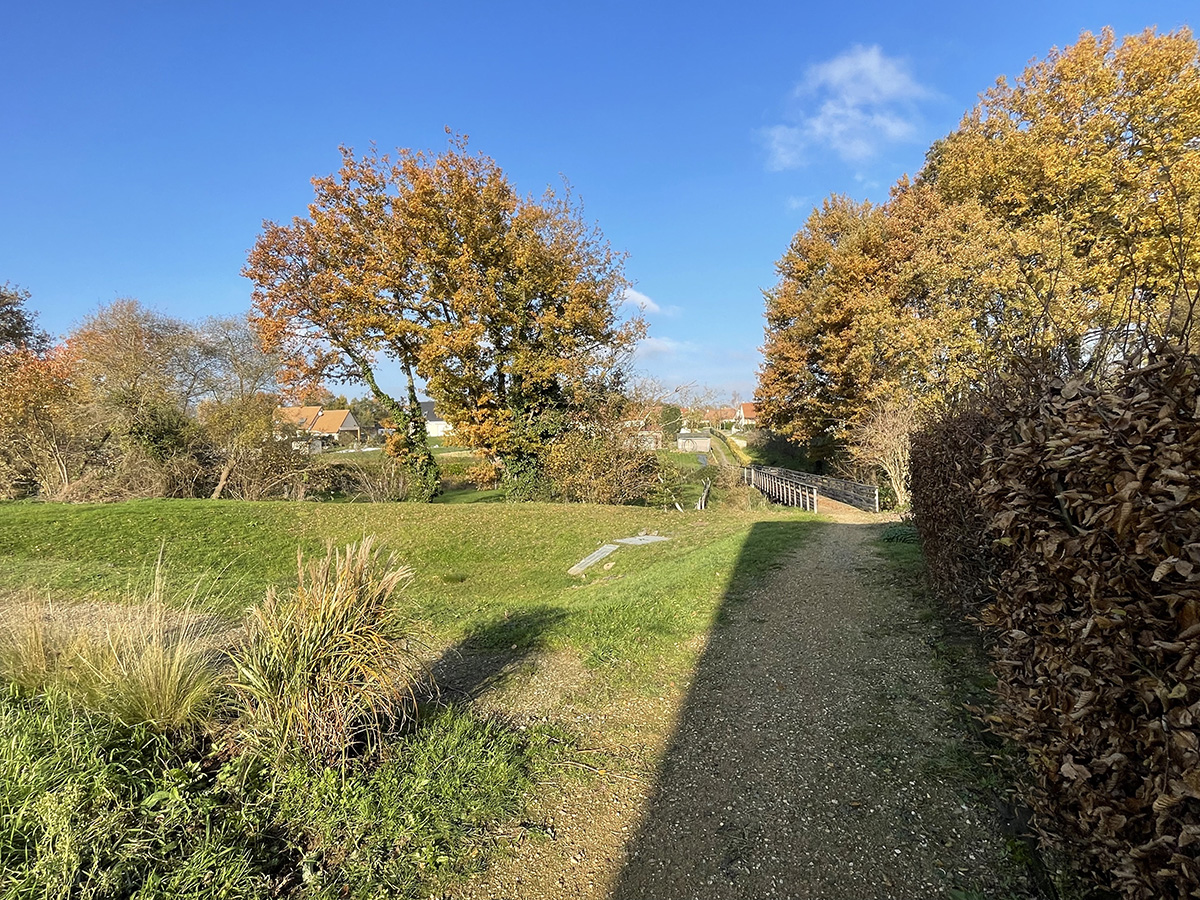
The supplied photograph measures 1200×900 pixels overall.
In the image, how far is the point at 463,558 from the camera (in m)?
9.29

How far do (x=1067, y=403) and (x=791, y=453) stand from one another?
98.6ft

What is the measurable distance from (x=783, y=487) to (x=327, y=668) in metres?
18.3

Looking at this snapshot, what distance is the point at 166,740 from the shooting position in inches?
98.5

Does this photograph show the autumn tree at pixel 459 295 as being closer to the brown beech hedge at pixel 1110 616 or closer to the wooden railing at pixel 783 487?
the wooden railing at pixel 783 487

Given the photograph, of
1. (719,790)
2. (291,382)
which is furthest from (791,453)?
(719,790)

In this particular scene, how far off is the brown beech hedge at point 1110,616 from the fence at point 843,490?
12823 mm

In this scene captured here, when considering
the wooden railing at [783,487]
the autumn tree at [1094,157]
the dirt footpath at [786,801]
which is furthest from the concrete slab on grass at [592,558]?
the autumn tree at [1094,157]

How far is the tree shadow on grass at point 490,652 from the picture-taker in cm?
406

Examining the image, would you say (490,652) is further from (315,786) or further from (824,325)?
(824,325)

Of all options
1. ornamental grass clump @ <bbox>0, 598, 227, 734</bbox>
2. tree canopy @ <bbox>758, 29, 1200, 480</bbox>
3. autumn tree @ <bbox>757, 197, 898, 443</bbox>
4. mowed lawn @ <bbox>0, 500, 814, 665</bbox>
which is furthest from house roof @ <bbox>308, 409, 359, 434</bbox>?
ornamental grass clump @ <bbox>0, 598, 227, 734</bbox>

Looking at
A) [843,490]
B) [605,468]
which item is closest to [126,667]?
[605,468]

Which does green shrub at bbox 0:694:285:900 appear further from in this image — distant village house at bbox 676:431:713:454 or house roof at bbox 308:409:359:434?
house roof at bbox 308:409:359:434

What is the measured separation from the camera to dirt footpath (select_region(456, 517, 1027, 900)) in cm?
218

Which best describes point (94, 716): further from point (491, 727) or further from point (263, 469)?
point (263, 469)
